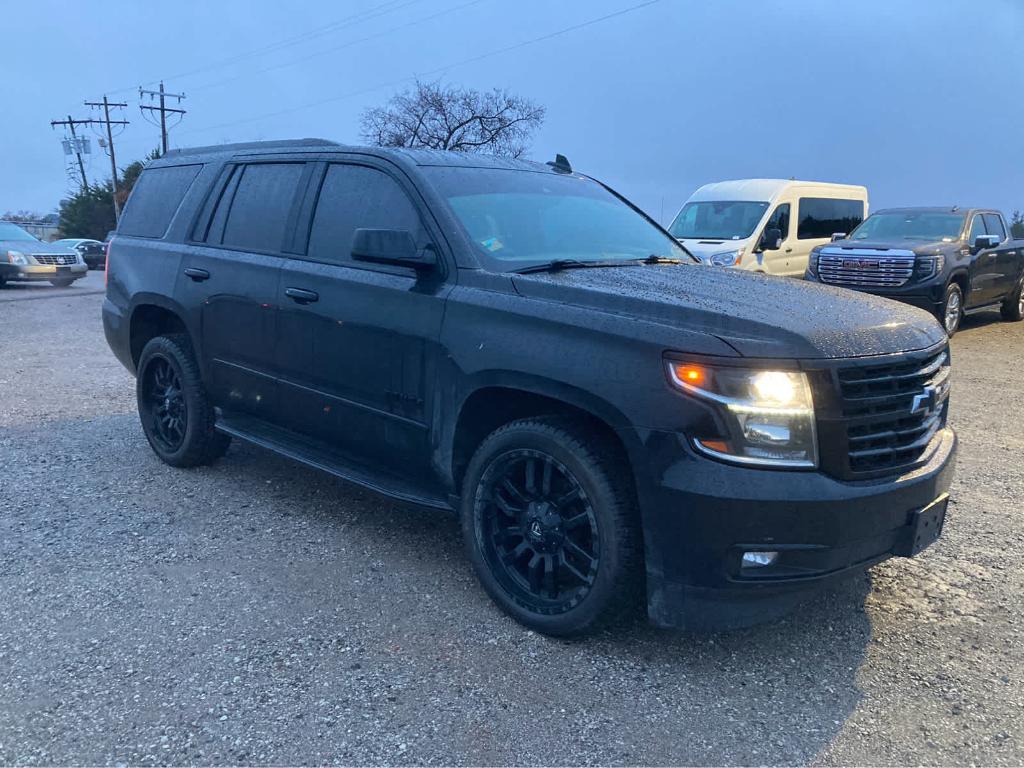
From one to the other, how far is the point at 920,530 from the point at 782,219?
11.9m

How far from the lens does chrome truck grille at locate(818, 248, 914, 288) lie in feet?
38.1

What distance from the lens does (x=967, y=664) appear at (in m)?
3.17

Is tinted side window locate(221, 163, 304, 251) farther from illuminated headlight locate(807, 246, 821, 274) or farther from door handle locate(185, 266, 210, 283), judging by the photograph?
illuminated headlight locate(807, 246, 821, 274)

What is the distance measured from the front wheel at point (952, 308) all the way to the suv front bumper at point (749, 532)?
32.2ft

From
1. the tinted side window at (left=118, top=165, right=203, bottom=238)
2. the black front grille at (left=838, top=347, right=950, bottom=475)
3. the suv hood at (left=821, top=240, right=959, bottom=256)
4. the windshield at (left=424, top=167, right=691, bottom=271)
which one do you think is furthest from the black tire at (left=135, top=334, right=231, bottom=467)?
the suv hood at (left=821, top=240, right=959, bottom=256)

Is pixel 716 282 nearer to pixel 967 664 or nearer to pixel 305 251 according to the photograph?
pixel 967 664

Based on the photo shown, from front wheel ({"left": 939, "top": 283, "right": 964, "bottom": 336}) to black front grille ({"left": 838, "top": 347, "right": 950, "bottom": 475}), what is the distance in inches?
372

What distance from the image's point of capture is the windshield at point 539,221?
3.79 meters

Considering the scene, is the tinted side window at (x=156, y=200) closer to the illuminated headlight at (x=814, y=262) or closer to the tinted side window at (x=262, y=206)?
the tinted side window at (x=262, y=206)

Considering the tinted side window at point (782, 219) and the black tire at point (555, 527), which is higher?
the tinted side window at point (782, 219)

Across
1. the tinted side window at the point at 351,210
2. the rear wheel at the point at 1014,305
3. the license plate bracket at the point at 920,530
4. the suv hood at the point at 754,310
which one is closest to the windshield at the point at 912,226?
the rear wheel at the point at 1014,305

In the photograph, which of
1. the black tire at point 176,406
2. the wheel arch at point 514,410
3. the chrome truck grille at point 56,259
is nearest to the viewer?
the wheel arch at point 514,410

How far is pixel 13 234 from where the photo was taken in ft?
67.8

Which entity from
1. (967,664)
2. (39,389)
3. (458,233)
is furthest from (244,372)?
(39,389)
